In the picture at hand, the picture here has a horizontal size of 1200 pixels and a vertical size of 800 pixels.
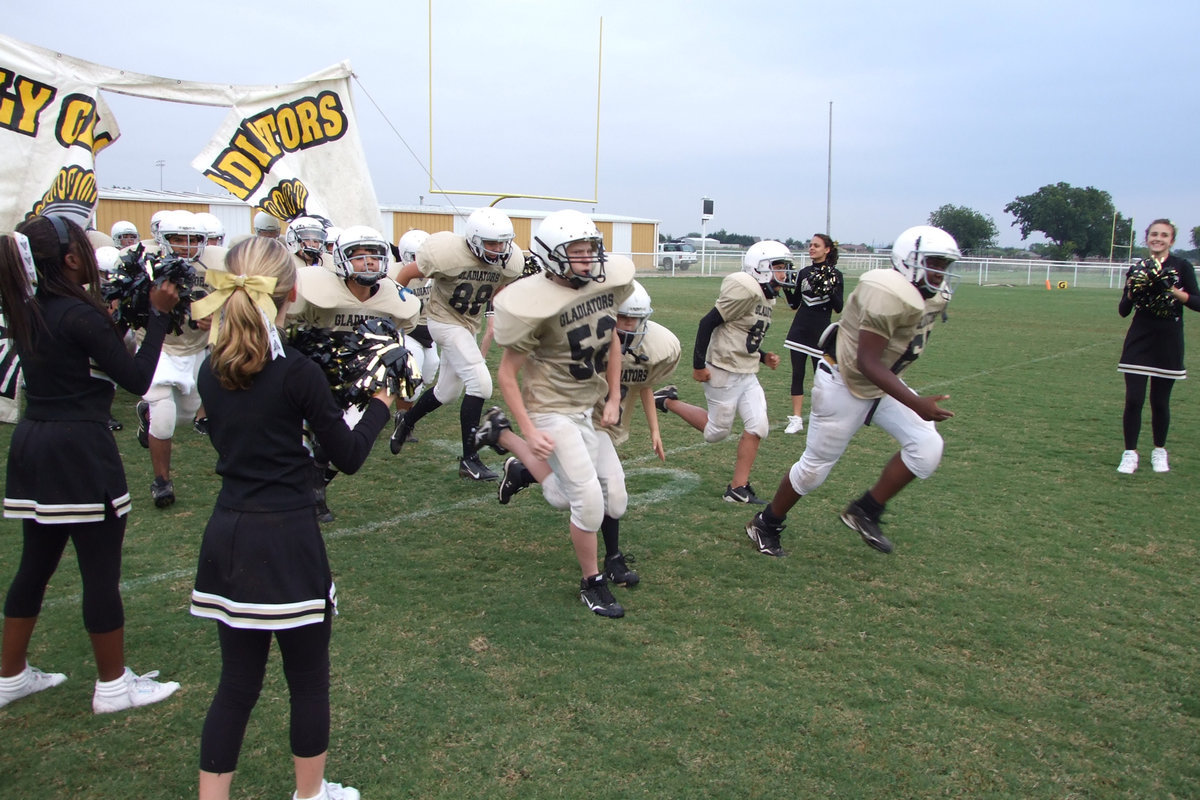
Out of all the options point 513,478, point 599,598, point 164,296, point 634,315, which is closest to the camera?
point 164,296

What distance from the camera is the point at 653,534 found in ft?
17.1

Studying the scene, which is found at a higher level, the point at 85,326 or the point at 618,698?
the point at 85,326

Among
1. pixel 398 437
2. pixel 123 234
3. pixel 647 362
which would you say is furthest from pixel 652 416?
pixel 123 234

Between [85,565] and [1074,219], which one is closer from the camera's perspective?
[85,565]

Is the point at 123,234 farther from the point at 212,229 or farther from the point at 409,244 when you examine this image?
the point at 212,229

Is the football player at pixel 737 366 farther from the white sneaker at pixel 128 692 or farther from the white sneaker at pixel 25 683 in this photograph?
the white sneaker at pixel 25 683

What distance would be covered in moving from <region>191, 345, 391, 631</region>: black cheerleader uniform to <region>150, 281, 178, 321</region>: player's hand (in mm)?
666

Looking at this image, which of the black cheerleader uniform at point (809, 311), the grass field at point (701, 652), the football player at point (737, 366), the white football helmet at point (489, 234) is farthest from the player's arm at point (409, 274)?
the black cheerleader uniform at point (809, 311)

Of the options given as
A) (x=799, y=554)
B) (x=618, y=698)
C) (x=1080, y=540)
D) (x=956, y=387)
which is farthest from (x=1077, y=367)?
(x=618, y=698)

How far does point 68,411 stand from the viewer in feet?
9.88

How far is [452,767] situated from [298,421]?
1.32 m

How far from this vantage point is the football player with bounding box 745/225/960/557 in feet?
14.1

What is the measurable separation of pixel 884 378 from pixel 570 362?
1.56 meters

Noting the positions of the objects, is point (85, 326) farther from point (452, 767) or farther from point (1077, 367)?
point (1077, 367)
